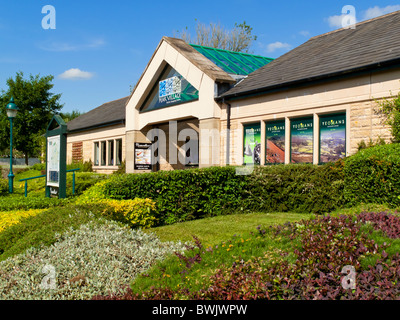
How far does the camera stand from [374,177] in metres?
8.81

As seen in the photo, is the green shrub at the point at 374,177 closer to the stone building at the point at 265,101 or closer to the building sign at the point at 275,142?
the stone building at the point at 265,101

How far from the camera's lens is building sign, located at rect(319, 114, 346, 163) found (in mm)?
12648

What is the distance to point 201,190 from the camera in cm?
1113

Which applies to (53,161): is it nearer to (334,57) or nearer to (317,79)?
(317,79)

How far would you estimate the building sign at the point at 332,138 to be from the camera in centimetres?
1265

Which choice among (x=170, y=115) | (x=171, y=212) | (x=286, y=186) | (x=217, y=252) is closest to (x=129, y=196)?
(x=171, y=212)

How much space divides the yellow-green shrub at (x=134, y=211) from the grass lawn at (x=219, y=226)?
1.12 ft

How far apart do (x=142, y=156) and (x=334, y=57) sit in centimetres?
1160

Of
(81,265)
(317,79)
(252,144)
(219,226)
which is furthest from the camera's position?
(252,144)

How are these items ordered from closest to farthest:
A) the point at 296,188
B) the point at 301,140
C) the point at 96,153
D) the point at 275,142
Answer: the point at 296,188, the point at 301,140, the point at 275,142, the point at 96,153

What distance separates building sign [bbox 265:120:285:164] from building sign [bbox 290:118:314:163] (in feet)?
1.33

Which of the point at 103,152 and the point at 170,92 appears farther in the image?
the point at 103,152

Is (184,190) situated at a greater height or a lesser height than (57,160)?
lesser

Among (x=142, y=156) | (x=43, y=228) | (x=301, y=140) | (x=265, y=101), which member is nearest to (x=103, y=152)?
(x=142, y=156)
